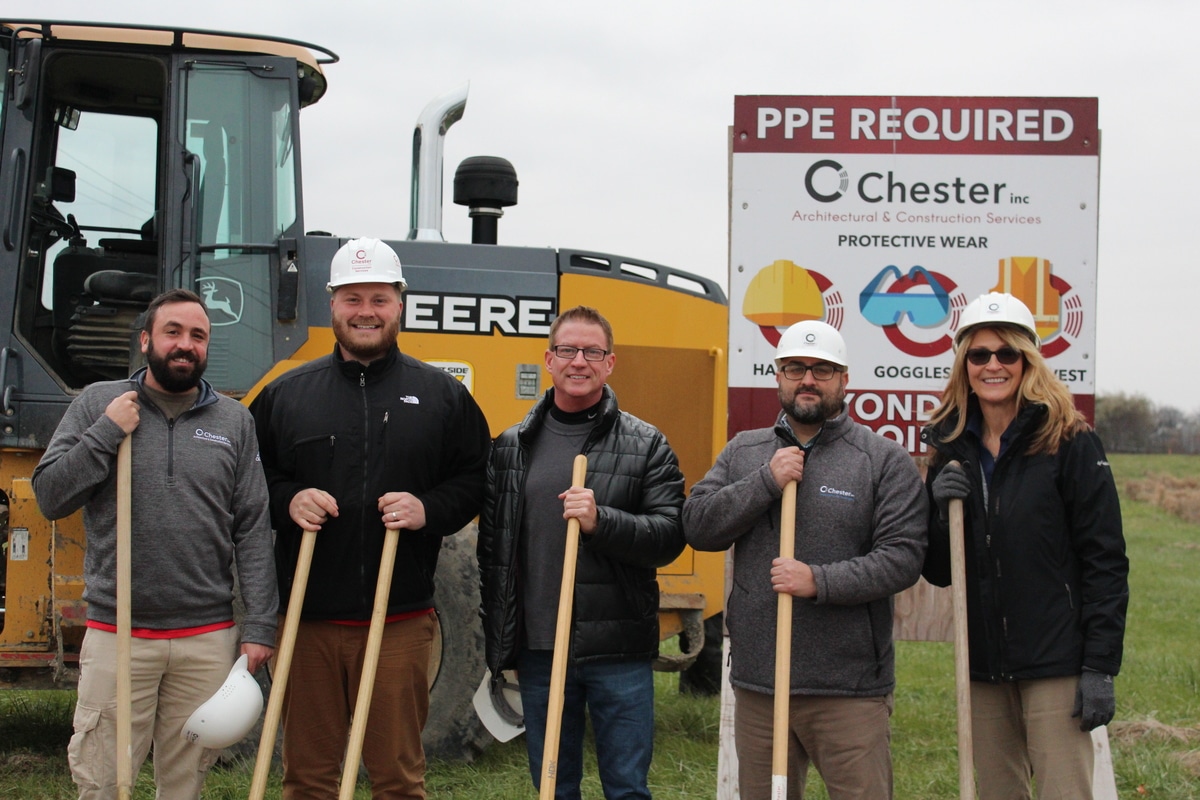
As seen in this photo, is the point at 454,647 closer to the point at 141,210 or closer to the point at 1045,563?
the point at 141,210

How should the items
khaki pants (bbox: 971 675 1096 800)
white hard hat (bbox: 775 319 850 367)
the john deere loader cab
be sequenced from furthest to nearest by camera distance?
the john deere loader cab → white hard hat (bbox: 775 319 850 367) → khaki pants (bbox: 971 675 1096 800)

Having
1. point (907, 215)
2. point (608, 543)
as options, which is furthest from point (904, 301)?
point (608, 543)

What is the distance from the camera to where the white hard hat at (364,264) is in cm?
395

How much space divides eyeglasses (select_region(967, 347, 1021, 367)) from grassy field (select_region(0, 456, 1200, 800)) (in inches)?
97.7

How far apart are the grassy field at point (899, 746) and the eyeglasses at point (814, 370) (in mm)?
2434

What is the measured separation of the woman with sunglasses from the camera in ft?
11.2

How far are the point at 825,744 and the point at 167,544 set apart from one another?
1979 mm

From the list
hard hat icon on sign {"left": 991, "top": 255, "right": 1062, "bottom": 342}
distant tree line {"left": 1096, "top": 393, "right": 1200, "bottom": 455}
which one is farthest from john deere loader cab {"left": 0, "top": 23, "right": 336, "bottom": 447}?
distant tree line {"left": 1096, "top": 393, "right": 1200, "bottom": 455}

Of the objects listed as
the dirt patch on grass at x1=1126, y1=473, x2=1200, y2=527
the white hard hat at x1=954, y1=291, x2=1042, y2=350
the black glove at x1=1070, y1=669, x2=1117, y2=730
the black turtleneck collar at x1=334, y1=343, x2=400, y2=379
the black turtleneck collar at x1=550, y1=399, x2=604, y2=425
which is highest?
the white hard hat at x1=954, y1=291, x2=1042, y2=350

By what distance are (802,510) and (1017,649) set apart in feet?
2.26

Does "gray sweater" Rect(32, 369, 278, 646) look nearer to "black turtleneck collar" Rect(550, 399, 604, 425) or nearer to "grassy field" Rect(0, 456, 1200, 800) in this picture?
"black turtleneck collar" Rect(550, 399, 604, 425)

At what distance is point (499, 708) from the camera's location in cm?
546

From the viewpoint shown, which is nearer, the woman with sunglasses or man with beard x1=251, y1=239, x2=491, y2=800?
the woman with sunglasses

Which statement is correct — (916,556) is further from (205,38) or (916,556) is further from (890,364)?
(205,38)
